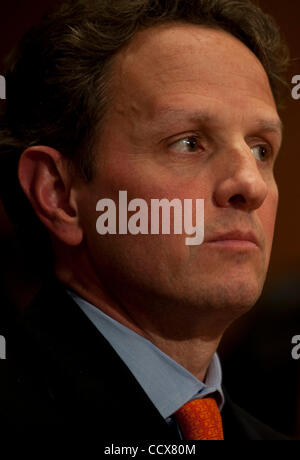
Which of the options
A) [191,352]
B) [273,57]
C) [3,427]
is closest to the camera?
[3,427]

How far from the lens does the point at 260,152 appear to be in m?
1.11

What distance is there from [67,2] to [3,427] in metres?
0.67

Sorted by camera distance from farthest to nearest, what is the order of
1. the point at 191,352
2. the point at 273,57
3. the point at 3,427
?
the point at 273,57, the point at 191,352, the point at 3,427

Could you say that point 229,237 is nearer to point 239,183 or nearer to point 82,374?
point 239,183

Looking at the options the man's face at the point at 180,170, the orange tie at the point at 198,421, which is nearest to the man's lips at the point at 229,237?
the man's face at the point at 180,170

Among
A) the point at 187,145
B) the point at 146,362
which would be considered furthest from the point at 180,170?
Answer: the point at 146,362

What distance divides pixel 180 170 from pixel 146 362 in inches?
11.8

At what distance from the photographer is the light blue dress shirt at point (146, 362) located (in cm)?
105

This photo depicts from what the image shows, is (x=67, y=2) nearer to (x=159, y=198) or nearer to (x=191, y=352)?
(x=159, y=198)

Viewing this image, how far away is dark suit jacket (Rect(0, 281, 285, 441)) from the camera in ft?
3.27

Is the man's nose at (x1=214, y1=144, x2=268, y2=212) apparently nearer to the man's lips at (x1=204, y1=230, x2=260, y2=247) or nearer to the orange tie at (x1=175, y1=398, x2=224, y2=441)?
the man's lips at (x1=204, y1=230, x2=260, y2=247)

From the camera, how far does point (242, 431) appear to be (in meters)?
1.16

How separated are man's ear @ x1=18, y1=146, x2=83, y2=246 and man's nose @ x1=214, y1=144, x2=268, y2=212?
22 centimetres

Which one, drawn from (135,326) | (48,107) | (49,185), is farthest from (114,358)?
(48,107)
